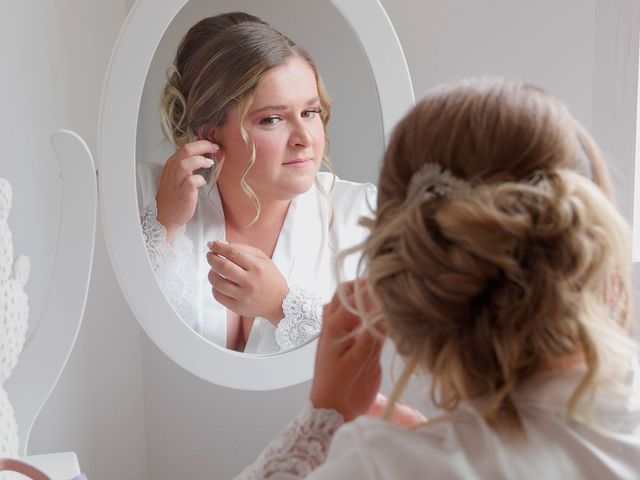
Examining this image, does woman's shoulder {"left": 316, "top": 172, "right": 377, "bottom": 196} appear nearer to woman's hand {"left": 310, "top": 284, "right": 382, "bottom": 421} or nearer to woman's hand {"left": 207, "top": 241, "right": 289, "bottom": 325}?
woman's hand {"left": 207, "top": 241, "right": 289, "bottom": 325}

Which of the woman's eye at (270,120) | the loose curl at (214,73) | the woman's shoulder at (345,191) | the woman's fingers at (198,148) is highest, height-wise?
the loose curl at (214,73)

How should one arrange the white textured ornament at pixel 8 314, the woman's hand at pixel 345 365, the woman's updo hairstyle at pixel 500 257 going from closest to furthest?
the woman's updo hairstyle at pixel 500 257, the woman's hand at pixel 345 365, the white textured ornament at pixel 8 314

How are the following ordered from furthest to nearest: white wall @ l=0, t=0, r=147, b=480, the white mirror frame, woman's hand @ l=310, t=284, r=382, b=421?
white wall @ l=0, t=0, r=147, b=480
the white mirror frame
woman's hand @ l=310, t=284, r=382, b=421

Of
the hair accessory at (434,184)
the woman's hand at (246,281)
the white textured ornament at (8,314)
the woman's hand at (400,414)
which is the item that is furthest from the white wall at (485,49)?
the hair accessory at (434,184)

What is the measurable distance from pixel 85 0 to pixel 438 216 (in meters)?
0.81

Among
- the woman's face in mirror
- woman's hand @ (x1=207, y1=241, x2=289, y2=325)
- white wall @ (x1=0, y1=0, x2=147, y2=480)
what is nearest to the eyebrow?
the woman's face in mirror

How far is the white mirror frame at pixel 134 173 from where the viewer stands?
106cm

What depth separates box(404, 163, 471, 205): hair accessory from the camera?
64cm

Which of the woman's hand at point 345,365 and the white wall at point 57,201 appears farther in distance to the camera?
the white wall at point 57,201

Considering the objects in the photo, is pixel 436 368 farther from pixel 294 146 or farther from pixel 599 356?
pixel 294 146

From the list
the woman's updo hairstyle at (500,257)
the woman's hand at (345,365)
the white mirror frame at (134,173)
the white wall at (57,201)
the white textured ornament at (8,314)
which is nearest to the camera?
the woman's updo hairstyle at (500,257)

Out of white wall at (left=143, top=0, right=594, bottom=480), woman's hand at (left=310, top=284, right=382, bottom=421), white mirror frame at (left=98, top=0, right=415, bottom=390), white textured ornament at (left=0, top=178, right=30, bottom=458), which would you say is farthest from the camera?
white wall at (left=143, top=0, right=594, bottom=480)

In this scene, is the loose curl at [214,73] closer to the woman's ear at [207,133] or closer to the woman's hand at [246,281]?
the woman's ear at [207,133]

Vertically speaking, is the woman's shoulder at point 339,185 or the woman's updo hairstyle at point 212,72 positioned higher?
the woman's updo hairstyle at point 212,72
